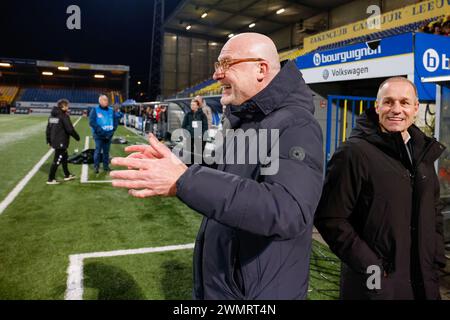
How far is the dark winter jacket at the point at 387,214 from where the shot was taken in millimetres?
1879

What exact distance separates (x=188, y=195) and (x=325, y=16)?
29676 millimetres

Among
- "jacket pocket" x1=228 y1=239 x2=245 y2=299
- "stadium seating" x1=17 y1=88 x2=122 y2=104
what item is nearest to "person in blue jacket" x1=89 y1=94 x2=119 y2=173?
"jacket pocket" x1=228 y1=239 x2=245 y2=299

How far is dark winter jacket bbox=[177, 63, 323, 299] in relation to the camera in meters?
1.04

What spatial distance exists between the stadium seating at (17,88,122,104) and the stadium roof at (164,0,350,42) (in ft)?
83.1

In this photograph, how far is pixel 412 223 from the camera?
189 centimetres

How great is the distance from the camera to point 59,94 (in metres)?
62.3

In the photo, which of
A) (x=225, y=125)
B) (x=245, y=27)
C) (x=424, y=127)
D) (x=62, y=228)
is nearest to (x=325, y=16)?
(x=245, y=27)

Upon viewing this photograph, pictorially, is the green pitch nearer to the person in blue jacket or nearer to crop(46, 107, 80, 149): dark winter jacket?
crop(46, 107, 80, 149): dark winter jacket

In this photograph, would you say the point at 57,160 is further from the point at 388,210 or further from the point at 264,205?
the point at 264,205

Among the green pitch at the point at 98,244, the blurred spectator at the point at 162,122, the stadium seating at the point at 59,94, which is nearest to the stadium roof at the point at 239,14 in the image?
the blurred spectator at the point at 162,122

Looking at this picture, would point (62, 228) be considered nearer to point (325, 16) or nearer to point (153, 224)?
point (153, 224)

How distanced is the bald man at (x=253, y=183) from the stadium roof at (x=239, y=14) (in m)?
27.3

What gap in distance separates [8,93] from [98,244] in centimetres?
6616

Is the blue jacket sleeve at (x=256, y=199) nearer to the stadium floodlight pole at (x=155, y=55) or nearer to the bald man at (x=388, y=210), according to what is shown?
the bald man at (x=388, y=210)
